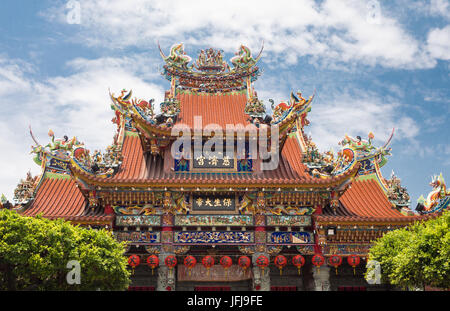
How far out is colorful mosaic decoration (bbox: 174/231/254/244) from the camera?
49.0ft

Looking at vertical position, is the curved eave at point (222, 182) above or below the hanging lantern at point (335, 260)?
above

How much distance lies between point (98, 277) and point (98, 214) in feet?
13.8

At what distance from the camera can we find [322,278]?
14.9 m

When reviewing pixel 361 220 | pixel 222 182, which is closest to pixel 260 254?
pixel 222 182

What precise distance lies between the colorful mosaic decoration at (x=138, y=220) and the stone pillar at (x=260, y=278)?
366 cm

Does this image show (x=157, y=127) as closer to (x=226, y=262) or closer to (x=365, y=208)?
(x=226, y=262)

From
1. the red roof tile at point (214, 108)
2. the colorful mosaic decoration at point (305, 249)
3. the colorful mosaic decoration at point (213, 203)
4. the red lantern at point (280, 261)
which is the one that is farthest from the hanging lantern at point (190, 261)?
the red roof tile at point (214, 108)

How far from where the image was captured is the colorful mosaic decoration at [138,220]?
1497cm

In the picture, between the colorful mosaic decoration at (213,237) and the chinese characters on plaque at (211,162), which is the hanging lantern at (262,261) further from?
the chinese characters on plaque at (211,162)

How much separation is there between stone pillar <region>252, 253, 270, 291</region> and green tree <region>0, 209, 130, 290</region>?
476 centimetres

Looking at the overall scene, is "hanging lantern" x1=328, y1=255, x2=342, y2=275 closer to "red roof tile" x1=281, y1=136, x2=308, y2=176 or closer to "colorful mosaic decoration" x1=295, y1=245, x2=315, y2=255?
"colorful mosaic decoration" x1=295, y1=245, x2=315, y2=255

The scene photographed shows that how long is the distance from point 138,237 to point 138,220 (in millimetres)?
589

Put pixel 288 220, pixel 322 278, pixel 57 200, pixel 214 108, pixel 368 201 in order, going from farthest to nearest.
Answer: pixel 214 108 → pixel 368 201 → pixel 57 200 → pixel 288 220 → pixel 322 278

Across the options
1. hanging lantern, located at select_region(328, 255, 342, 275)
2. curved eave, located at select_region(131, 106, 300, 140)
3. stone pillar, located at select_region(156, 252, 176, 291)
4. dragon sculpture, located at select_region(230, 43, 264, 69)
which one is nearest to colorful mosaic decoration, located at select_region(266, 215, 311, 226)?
hanging lantern, located at select_region(328, 255, 342, 275)
